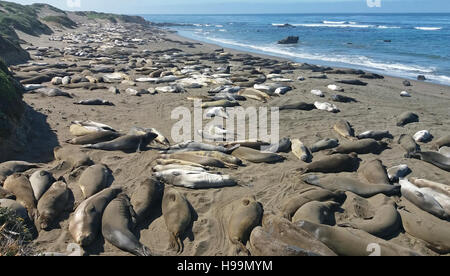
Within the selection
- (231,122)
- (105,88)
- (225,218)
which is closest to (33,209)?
(225,218)

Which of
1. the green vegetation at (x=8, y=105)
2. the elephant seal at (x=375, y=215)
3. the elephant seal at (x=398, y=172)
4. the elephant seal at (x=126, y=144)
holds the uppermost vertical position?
the green vegetation at (x=8, y=105)

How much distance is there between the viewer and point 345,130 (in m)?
7.61

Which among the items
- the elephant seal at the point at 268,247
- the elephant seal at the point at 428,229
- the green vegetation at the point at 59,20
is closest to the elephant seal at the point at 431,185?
the elephant seal at the point at 428,229

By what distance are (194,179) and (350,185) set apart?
8.21 ft

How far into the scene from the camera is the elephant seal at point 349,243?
339 centimetres

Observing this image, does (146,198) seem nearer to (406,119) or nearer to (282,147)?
(282,147)

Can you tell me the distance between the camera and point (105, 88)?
444 inches

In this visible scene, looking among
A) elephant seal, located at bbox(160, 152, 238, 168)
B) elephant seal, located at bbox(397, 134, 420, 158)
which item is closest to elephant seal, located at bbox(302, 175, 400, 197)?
elephant seal, located at bbox(160, 152, 238, 168)

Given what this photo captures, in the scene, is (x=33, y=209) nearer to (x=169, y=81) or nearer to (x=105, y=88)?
(x=105, y=88)

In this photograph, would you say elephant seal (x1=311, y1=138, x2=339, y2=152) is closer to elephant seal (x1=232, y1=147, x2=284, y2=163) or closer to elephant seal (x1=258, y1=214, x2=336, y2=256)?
elephant seal (x1=232, y1=147, x2=284, y2=163)

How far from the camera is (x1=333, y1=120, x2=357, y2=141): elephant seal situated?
740 centimetres

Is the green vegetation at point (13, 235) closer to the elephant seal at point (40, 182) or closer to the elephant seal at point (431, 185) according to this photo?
the elephant seal at point (40, 182)

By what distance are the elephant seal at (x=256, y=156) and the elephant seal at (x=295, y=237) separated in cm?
229
